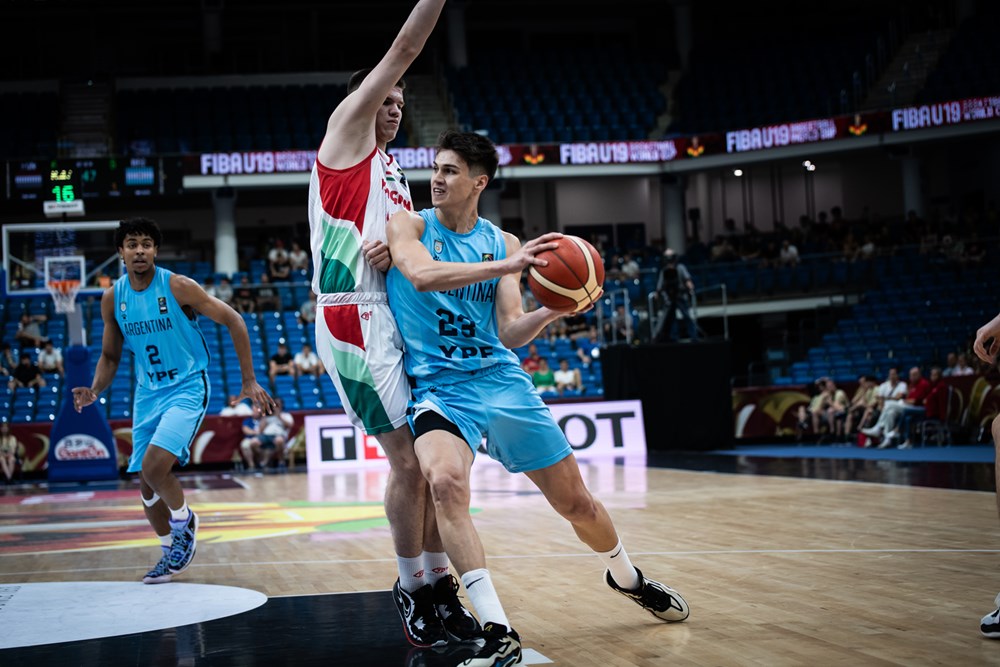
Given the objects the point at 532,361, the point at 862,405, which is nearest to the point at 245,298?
the point at 532,361

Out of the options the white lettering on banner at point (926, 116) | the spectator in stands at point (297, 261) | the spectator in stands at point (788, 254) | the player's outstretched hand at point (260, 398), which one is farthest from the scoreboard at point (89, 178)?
the white lettering on banner at point (926, 116)

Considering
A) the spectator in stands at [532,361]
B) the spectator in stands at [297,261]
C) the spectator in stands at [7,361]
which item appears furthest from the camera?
the spectator in stands at [297,261]

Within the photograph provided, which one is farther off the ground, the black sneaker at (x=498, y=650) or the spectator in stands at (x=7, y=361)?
the spectator in stands at (x=7, y=361)

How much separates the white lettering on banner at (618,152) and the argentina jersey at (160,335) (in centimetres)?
2187

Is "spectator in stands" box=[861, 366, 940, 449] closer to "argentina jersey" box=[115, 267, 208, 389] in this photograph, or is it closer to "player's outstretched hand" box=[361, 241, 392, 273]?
"argentina jersey" box=[115, 267, 208, 389]

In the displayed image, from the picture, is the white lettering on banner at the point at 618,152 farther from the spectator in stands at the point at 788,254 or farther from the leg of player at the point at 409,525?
the leg of player at the point at 409,525

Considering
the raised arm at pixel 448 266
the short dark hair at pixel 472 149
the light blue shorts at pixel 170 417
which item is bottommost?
the light blue shorts at pixel 170 417

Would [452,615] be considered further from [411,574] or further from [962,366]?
[962,366]

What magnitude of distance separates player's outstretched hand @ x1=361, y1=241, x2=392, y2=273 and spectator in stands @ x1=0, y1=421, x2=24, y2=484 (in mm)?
15034

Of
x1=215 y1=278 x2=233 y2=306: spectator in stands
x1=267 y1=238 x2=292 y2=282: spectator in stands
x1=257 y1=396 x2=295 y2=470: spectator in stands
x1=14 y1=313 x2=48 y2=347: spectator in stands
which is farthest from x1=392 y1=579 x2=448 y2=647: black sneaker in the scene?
x1=267 y1=238 x2=292 y2=282: spectator in stands

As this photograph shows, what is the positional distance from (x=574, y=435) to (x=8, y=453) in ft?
29.3

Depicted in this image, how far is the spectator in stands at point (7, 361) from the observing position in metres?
19.4

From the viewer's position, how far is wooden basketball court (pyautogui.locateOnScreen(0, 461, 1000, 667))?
423 centimetres

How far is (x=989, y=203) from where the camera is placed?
28531 millimetres
